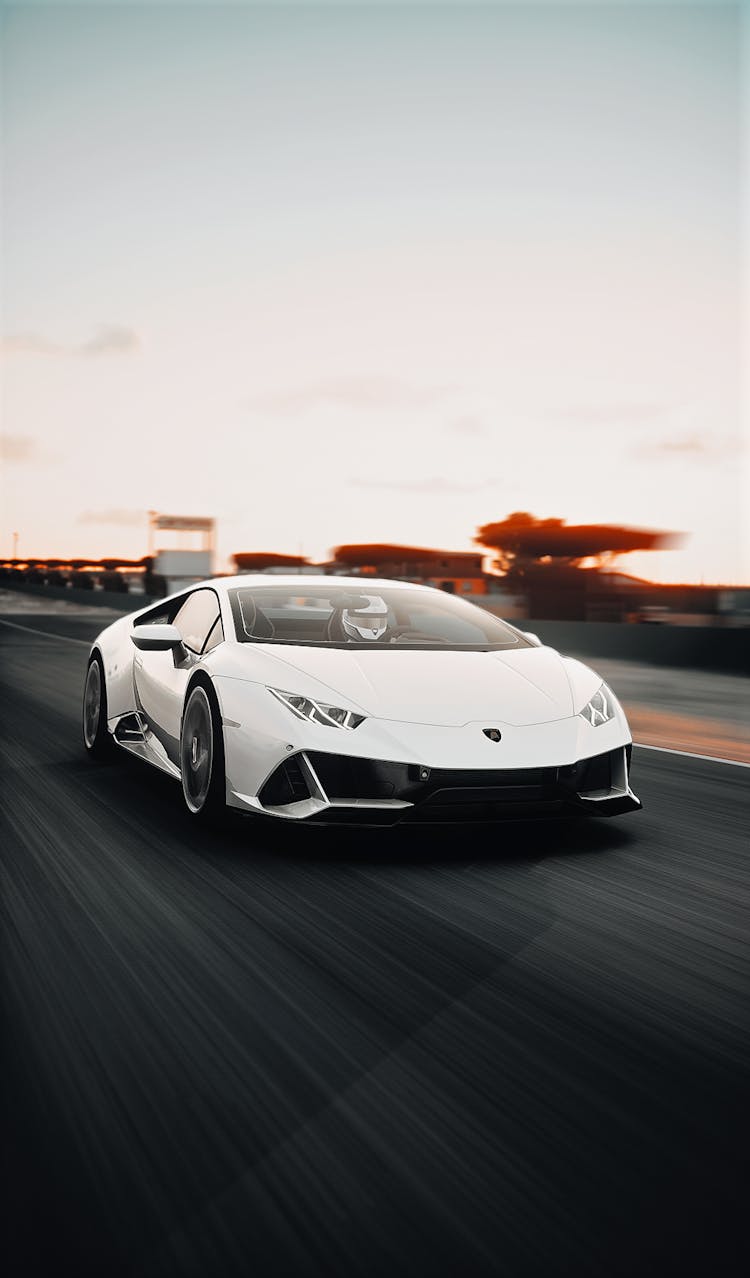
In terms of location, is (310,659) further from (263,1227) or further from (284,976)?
(263,1227)

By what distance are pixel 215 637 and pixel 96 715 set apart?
203cm

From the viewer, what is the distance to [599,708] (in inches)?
230

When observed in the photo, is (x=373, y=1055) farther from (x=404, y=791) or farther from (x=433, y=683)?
(x=433, y=683)

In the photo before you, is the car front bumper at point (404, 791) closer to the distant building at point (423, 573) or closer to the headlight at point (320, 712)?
the headlight at point (320, 712)

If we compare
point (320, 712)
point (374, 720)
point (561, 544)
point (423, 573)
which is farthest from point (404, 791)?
point (423, 573)

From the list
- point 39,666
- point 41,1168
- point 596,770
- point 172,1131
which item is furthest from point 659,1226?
point 39,666

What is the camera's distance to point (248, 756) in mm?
5488

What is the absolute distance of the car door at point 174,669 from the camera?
6539mm

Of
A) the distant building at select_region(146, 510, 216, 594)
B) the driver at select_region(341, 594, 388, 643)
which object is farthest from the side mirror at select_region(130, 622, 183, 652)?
the distant building at select_region(146, 510, 216, 594)

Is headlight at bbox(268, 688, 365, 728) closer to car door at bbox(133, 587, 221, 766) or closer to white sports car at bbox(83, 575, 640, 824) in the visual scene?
white sports car at bbox(83, 575, 640, 824)

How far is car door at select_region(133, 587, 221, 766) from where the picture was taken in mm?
6539

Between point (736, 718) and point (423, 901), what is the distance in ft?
26.9

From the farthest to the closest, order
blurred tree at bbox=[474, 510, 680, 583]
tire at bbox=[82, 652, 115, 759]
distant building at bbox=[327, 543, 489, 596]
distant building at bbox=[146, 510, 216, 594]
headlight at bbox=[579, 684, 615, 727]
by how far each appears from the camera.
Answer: distant building at bbox=[146, 510, 216, 594] < distant building at bbox=[327, 543, 489, 596] < blurred tree at bbox=[474, 510, 680, 583] < tire at bbox=[82, 652, 115, 759] < headlight at bbox=[579, 684, 615, 727]

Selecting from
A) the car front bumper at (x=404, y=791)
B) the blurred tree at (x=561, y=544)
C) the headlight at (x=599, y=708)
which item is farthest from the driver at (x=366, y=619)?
the blurred tree at (x=561, y=544)
